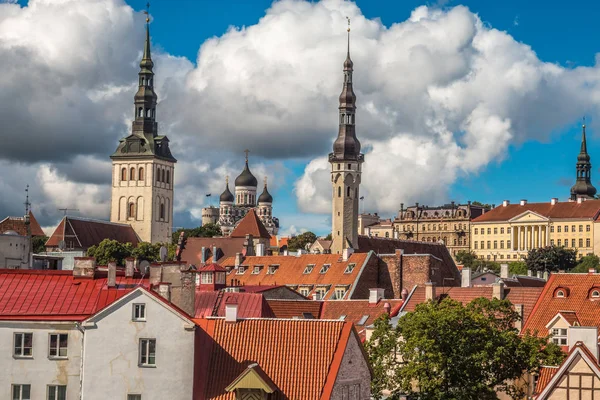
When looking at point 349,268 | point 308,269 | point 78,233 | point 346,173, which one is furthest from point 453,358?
point 78,233

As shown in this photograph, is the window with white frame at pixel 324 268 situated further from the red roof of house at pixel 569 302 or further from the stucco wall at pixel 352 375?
the stucco wall at pixel 352 375

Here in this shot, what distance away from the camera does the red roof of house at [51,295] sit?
43562 mm

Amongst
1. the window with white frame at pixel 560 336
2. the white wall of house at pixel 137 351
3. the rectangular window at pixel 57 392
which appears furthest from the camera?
the window with white frame at pixel 560 336

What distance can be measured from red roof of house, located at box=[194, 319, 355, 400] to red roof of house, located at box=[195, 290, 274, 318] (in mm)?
15735

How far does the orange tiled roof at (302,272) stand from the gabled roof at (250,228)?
66.8 m

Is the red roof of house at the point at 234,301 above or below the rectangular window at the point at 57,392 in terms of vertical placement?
above

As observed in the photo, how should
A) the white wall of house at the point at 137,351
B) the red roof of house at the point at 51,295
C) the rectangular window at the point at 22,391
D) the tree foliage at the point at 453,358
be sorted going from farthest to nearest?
1. the tree foliage at the point at 453,358
2. the red roof of house at the point at 51,295
3. the rectangular window at the point at 22,391
4. the white wall of house at the point at 137,351

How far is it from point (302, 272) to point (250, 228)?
7742cm

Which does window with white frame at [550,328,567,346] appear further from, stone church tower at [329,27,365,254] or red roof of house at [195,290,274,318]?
stone church tower at [329,27,365,254]

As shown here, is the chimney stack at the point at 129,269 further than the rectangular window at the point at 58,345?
Yes

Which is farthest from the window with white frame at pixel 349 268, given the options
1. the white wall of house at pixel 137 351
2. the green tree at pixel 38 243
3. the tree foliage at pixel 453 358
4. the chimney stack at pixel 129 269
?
the green tree at pixel 38 243

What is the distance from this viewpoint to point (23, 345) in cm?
4288

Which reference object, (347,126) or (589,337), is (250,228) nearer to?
(347,126)

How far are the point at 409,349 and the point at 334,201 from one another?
107652mm
